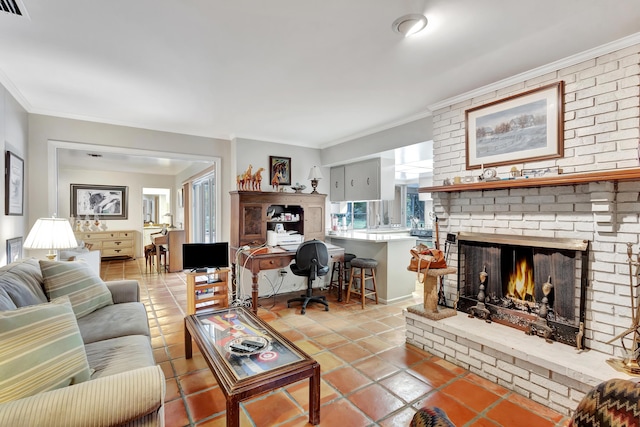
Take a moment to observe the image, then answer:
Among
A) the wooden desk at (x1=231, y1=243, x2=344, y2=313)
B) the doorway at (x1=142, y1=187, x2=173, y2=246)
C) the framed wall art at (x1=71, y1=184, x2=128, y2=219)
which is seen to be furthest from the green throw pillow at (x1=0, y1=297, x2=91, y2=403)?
the doorway at (x1=142, y1=187, x2=173, y2=246)

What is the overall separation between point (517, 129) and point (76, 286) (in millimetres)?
3661

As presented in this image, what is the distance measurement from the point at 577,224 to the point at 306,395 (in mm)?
2264

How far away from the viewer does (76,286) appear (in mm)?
2246

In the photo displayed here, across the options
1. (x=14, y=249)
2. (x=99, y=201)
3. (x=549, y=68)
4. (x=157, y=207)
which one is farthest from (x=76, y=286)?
(x=157, y=207)

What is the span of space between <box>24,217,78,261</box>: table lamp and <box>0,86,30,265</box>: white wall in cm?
20

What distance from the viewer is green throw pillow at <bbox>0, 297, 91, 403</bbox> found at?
3.63ft

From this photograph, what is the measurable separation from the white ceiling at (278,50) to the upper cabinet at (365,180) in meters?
1.13

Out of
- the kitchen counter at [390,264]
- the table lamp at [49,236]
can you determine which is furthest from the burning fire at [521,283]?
the table lamp at [49,236]

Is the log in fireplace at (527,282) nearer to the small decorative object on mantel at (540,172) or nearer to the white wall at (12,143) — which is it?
the small decorative object on mantel at (540,172)

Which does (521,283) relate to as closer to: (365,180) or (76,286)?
(365,180)

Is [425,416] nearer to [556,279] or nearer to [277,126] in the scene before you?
[556,279]

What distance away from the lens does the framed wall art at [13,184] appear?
8.41ft

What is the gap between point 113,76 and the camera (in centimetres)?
242

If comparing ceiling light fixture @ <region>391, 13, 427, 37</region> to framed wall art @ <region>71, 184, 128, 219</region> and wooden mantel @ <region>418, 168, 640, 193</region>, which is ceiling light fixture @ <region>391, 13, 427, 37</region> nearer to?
wooden mantel @ <region>418, 168, 640, 193</region>
